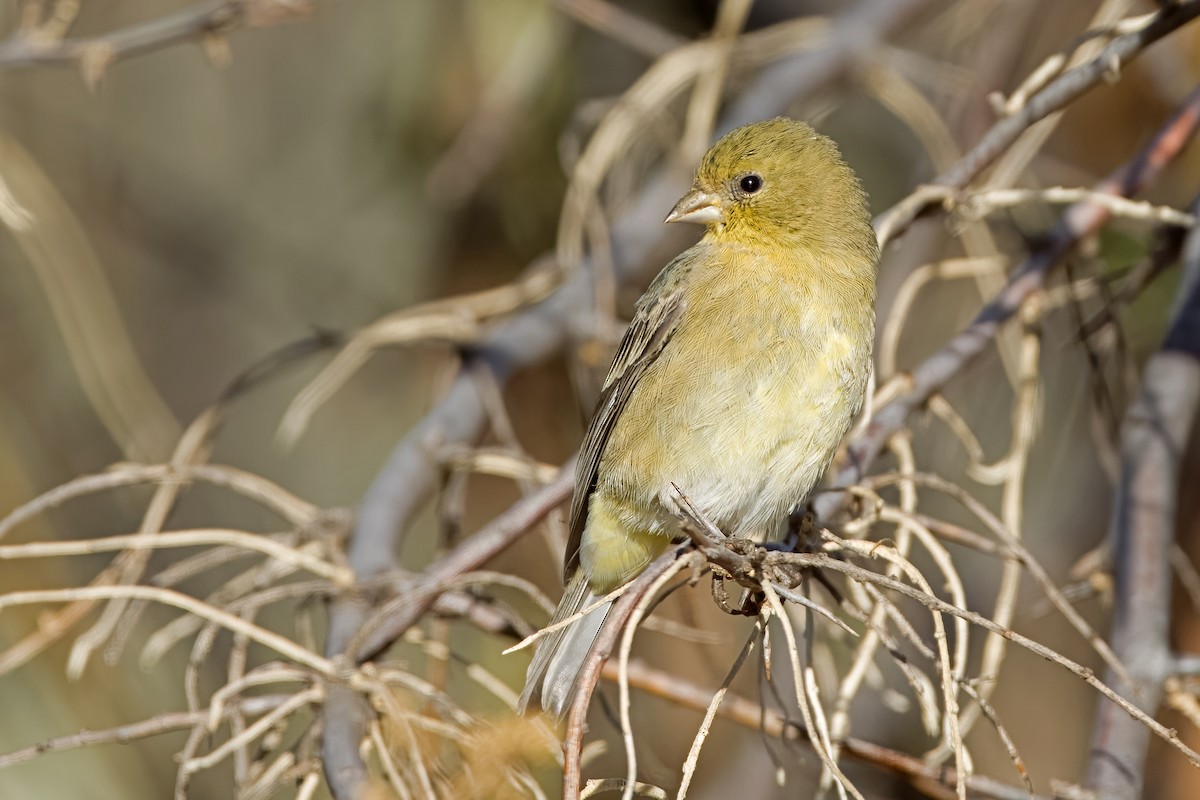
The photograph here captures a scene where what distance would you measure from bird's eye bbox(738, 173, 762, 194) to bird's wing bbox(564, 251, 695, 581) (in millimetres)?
228

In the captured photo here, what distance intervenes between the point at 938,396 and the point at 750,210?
2.43ft

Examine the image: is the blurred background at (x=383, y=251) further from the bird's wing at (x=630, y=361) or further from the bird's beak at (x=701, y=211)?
the bird's beak at (x=701, y=211)

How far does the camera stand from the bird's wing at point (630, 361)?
328 cm

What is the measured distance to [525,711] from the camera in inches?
111

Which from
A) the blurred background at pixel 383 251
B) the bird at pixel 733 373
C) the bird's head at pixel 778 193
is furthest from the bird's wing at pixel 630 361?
the blurred background at pixel 383 251

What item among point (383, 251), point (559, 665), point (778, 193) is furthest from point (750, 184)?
point (383, 251)

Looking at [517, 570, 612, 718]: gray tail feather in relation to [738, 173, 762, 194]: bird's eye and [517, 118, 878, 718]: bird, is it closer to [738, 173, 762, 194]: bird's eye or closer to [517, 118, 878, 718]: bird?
[517, 118, 878, 718]: bird

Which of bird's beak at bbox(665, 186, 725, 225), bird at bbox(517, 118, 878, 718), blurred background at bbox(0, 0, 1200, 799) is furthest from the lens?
blurred background at bbox(0, 0, 1200, 799)

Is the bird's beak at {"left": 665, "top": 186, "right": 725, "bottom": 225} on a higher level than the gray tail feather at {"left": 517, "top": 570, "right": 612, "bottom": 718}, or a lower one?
higher

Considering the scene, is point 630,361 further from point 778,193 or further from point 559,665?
point 559,665

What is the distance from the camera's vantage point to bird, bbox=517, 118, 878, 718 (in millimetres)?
3016

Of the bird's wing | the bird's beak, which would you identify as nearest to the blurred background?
the bird's wing

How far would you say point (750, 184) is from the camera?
3383 mm

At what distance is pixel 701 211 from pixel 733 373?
0.56 meters
